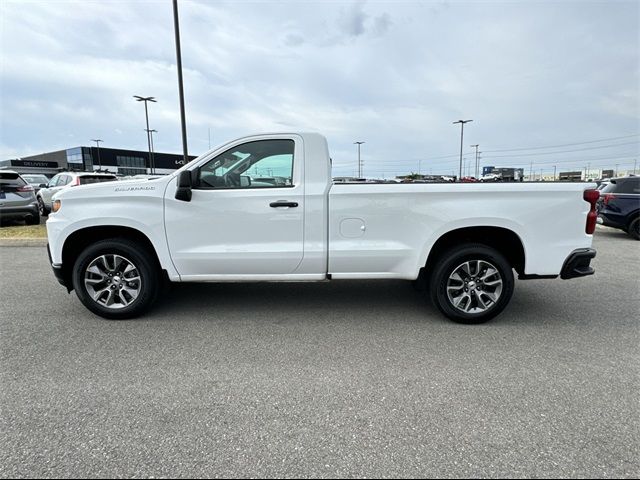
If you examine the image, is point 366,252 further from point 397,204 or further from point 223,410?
point 223,410

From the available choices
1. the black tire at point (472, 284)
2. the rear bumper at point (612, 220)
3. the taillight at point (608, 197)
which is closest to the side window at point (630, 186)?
the taillight at point (608, 197)

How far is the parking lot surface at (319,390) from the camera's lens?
7.13ft

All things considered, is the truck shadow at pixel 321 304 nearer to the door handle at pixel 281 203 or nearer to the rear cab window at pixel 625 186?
the door handle at pixel 281 203

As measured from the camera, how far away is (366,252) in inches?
159

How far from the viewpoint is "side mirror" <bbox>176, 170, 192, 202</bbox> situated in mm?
3812

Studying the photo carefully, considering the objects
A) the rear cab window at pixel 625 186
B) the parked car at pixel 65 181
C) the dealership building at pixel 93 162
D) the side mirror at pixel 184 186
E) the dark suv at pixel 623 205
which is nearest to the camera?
the side mirror at pixel 184 186

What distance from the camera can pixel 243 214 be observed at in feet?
13.1

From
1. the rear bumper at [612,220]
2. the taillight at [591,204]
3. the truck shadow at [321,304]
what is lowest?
the truck shadow at [321,304]

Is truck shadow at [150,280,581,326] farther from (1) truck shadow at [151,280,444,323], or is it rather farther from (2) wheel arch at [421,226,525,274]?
(2) wheel arch at [421,226,525,274]

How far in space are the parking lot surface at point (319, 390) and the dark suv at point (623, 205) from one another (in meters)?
6.43

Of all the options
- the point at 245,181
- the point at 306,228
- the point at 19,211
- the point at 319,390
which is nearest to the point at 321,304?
the point at 306,228

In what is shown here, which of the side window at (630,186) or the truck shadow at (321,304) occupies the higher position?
the side window at (630,186)

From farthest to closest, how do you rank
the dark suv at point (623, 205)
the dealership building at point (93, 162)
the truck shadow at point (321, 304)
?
1. the dealership building at point (93, 162)
2. the dark suv at point (623, 205)
3. the truck shadow at point (321, 304)

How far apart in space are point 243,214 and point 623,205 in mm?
10133
